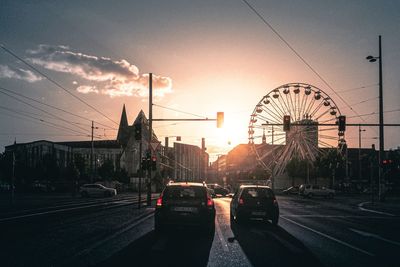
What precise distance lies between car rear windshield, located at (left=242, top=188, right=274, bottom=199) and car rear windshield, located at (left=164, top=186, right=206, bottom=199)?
385 cm

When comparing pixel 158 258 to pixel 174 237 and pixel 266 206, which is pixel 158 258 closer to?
pixel 174 237

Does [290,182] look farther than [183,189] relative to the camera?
Yes

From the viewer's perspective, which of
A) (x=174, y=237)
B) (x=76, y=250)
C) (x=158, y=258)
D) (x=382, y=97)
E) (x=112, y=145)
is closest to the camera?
(x=158, y=258)

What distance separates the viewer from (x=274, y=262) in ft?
24.7

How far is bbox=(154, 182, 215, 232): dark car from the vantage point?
1113 cm

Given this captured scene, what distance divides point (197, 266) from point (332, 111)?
4015 centimetres

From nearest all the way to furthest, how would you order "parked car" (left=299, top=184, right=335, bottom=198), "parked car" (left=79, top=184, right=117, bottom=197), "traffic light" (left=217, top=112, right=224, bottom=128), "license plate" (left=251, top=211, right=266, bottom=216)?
"license plate" (left=251, top=211, right=266, bottom=216)
"traffic light" (left=217, top=112, right=224, bottom=128)
"parked car" (left=79, top=184, right=117, bottom=197)
"parked car" (left=299, top=184, right=335, bottom=198)

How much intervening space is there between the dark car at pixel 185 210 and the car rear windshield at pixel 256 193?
384 centimetres

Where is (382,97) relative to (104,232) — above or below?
above

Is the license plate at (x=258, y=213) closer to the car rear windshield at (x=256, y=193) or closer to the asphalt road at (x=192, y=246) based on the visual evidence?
the car rear windshield at (x=256, y=193)

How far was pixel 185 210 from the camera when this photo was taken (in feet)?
36.6

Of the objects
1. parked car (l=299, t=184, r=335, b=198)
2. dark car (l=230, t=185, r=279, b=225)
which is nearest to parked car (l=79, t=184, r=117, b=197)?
parked car (l=299, t=184, r=335, b=198)

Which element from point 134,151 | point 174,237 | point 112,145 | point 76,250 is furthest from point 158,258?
point 112,145

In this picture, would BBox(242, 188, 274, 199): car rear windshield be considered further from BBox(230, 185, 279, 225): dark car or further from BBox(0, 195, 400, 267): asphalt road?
BBox(0, 195, 400, 267): asphalt road
